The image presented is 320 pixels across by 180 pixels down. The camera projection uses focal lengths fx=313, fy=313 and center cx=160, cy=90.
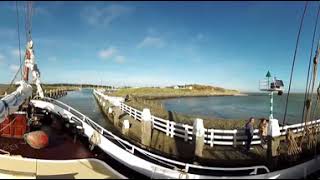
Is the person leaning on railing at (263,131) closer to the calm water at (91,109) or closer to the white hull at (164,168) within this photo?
the white hull at (164,168)

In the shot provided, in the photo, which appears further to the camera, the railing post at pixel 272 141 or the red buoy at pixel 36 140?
the railing post at pixel 272 141

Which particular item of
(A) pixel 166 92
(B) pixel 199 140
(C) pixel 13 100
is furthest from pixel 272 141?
(A) pixel 166 92

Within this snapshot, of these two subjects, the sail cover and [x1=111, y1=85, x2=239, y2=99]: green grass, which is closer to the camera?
the sail cover

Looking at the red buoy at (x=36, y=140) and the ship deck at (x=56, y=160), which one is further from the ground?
the red buoy at (x=36, y=140)

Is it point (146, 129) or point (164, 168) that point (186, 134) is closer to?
point (146, 129)

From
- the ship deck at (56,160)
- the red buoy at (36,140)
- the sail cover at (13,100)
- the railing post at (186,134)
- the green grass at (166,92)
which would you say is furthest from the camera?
the green grass at (166,92)

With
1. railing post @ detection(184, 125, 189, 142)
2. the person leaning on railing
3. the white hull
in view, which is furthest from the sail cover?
the person leaning on railing

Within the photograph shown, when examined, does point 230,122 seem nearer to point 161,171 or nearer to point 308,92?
point 308,92

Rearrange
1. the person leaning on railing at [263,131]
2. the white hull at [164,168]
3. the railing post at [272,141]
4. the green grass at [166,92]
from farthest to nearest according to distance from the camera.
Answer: the green grass at [166,92], the person leaning on railing at [263,131], the railing post at [272,141], the white hull at [164,168]

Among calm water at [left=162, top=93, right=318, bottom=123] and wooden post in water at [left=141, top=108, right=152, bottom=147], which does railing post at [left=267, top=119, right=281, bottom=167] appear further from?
calm water at [left=162, top=93, right=318, bottom=123]


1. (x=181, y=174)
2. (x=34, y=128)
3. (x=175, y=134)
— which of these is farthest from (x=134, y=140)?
(x=181, y=174)

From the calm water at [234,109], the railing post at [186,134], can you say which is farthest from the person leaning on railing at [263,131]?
the calm water at [234,109]

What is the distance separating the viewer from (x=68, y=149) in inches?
405

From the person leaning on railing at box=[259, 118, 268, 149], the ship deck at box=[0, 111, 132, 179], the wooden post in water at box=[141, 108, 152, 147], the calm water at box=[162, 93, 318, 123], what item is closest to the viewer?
the ship deck at box=[0, 111, 132, 179]
